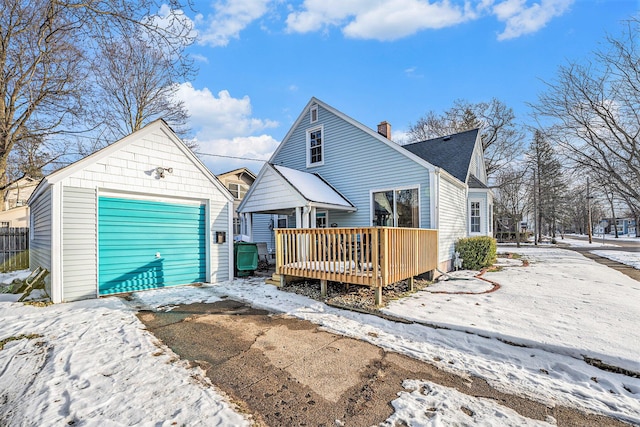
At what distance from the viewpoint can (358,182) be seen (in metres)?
10.2

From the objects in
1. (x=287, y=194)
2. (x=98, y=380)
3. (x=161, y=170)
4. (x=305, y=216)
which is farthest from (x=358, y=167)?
(x=98, y=380)

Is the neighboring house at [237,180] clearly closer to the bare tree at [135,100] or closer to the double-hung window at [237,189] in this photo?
the double-hung window at [237,189]

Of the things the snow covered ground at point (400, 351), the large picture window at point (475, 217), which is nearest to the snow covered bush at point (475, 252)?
the large picture window at point (475, 217)

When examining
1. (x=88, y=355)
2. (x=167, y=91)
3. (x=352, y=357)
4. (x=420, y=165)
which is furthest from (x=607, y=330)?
(x=167, y=91)

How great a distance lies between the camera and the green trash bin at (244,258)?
8.80 metres

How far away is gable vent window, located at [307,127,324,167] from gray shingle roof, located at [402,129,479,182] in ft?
15.2

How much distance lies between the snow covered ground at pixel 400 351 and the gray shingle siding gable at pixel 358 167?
13.3 feet

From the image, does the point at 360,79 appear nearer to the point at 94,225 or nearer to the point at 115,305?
the point at 94,225

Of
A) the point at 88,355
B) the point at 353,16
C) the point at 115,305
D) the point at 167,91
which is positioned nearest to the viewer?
the point at 88,355

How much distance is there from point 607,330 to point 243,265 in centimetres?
800

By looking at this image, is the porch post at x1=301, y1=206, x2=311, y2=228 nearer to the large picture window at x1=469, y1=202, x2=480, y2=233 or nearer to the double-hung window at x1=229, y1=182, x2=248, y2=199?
the large picture window at x1=469, y1=202, x2=480, y2=233

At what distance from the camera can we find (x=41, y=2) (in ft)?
16.2

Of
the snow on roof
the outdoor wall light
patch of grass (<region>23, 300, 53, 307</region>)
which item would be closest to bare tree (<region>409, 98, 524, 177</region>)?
the snow on roof

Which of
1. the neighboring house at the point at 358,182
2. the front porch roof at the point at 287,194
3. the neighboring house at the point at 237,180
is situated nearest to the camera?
the front porch roof at the point at 287,194
